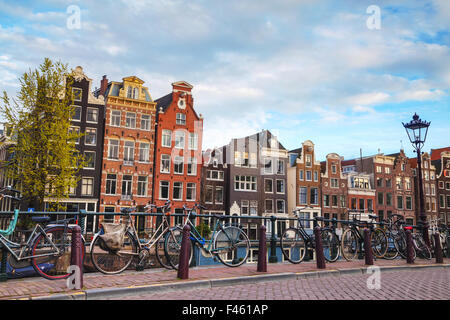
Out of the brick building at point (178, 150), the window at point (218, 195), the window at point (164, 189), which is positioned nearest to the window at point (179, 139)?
the brick building at point (178, 150)

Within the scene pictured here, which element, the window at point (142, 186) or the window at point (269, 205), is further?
the window at point (269, 205)

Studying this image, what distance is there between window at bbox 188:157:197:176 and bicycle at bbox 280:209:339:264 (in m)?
28.6

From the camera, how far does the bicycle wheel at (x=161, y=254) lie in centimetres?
800

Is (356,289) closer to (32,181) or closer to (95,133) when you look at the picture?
(32,181)

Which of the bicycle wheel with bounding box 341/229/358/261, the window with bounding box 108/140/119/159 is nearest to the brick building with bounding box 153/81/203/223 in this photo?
the window with bounding box 108/140/119/159

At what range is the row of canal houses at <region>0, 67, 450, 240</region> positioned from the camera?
34594mm

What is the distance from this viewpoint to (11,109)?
26.0 meters

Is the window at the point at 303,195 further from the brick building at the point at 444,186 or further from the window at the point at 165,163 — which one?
the brick building at the point at 444,186

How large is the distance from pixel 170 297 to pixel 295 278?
311cm

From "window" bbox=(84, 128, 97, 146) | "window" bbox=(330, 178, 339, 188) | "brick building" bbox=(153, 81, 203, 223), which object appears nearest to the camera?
"window" bbox=(84, 128, 97, 146)

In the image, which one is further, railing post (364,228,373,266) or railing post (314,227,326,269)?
railing post (364,228,373,266)

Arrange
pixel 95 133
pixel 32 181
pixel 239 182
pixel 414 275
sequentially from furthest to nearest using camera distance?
1. pixel 239 182
2. pixel 95 133
3. pixel 32 181
4. pixel 414 275

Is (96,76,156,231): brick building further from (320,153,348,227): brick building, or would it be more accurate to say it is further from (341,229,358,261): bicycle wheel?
(341,229,358,261): bicycle wheel

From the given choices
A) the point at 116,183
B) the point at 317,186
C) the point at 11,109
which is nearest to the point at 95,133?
the point at 116,183
